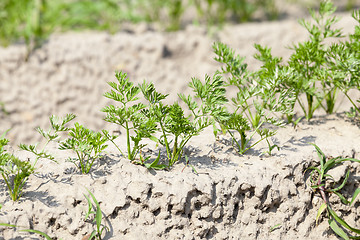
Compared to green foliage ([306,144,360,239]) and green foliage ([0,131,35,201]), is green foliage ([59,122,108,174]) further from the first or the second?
green foliage ([306,144,360,239])

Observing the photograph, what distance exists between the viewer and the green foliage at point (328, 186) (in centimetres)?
238

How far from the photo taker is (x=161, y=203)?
2.27 m

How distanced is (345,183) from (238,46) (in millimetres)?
3027

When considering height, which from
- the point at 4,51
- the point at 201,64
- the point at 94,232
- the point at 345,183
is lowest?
the point at 345,183

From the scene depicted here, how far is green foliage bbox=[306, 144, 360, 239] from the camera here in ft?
7.80

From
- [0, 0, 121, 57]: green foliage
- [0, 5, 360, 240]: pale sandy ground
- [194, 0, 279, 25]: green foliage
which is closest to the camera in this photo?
[0, 5, 360, 240]: pale sandy ground

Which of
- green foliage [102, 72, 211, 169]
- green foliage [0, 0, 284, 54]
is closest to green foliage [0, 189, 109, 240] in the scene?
green foliage [102, 72, 211, 169]

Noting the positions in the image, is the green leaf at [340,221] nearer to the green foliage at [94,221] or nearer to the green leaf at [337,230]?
the green leaf at [337,230]

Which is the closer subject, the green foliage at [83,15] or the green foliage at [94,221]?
the green foliage at [94,221]

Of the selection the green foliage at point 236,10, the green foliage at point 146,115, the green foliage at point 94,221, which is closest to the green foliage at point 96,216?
the green foliage at point 94,221

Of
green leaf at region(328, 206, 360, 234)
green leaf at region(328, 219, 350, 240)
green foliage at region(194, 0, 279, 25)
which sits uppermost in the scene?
green foliage at region(194, 0, 279, 25)

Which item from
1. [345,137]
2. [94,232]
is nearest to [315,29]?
[345,137]

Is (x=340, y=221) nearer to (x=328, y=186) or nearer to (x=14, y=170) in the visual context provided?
(x=328, y=186)

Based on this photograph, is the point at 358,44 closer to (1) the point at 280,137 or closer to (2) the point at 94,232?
(1) the point at 280,137
